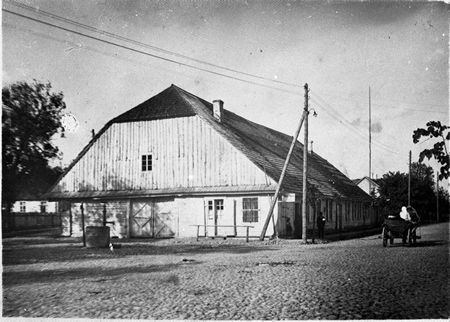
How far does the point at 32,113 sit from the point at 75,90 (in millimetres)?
3634

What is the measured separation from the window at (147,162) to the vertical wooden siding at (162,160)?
20cm

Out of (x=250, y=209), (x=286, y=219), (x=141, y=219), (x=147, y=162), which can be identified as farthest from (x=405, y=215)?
(x=141, y=219)

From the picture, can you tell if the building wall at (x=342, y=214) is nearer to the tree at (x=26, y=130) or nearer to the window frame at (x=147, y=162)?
the window frame at (x=147, y=162)

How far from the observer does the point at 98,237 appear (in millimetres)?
17125

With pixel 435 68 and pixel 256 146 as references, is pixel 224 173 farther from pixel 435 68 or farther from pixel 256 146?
pixel 435 68

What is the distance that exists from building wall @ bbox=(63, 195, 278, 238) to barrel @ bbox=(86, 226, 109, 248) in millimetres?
6786

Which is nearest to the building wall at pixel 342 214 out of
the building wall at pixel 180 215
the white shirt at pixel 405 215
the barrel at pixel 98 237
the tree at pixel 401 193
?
the tree at pixel 401 193

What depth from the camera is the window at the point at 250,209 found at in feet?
73.1

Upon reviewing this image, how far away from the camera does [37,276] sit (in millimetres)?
10234

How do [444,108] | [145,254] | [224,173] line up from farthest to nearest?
1. [224,173]
2. [145,254]
3. [444,108]

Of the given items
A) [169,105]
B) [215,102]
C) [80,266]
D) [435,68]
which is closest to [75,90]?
[80,266]

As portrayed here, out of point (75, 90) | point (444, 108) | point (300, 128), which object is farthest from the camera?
point (300, 128)

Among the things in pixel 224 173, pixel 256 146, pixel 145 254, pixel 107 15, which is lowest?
pixel 145 254

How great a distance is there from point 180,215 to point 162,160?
10.5 feet
